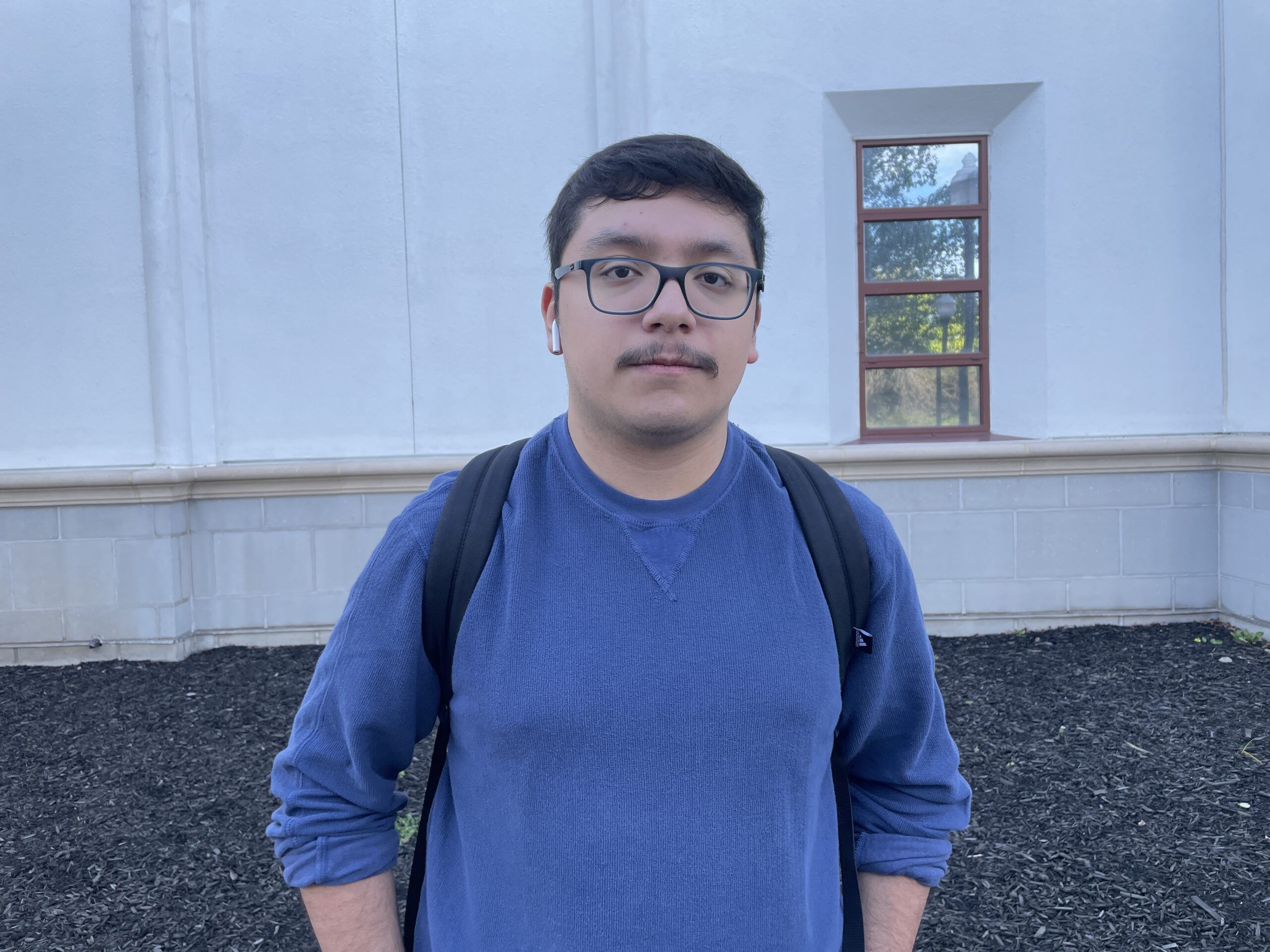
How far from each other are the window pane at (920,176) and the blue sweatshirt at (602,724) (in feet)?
18.9

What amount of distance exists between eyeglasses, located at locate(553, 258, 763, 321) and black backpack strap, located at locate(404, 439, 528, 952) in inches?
10.9

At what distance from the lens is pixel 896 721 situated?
61.0 inches

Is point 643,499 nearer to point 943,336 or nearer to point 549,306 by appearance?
point 549,306

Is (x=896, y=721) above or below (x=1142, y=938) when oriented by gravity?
above

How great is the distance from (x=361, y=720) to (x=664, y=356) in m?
0.72

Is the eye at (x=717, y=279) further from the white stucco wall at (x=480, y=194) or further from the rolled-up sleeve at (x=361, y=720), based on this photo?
the white stucco wall at (x=480, y=194)

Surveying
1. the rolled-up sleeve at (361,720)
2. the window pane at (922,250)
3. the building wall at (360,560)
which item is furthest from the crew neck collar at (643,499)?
the window pane at (922,250)

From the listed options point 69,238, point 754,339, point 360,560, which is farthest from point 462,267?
point 754,339

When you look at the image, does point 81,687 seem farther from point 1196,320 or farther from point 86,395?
point 1196,320

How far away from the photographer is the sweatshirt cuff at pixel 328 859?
138cm

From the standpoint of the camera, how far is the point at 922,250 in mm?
6664

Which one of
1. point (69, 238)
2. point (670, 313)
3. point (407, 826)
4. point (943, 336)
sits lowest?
point (407, 826)

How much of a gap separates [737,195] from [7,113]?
263 inches

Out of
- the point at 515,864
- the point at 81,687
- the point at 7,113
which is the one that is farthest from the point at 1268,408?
the point at 7,113
